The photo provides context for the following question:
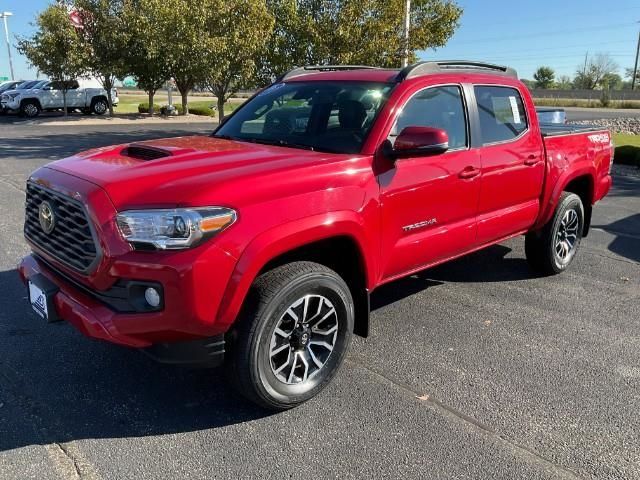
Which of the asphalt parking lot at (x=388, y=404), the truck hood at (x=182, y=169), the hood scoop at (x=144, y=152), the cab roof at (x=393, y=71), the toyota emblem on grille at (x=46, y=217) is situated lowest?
the asphalt parking lot at (x=388, y=404)

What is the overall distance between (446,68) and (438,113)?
1.59ft

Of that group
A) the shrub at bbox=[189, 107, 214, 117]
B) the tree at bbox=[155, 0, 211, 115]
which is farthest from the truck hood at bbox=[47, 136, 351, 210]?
the shrub at bbox=[189, 107, 214, 117]

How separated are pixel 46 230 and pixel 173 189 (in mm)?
955

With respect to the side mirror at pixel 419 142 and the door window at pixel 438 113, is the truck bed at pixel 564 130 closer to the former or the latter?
the door window at pixel 438 113

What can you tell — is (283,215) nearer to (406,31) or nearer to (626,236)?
(626,236)

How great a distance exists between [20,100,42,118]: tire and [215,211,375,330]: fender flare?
31.6m

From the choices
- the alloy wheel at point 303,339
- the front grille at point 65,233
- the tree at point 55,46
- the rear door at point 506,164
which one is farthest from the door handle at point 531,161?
the tree at point 55,46

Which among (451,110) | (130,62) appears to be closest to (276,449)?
(451,110)

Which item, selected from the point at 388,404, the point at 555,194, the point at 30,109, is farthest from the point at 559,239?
the point at 30,109

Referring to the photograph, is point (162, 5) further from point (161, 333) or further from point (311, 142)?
point (161, 333)

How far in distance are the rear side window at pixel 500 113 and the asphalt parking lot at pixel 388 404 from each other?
1.44 m

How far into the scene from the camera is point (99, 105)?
32.2m

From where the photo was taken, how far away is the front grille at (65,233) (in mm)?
2895

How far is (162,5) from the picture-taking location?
18.7 meters
